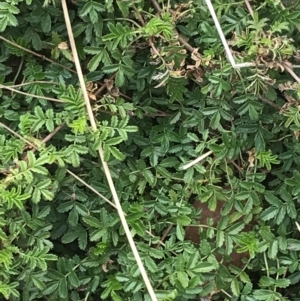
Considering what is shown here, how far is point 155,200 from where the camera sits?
158 centimetres

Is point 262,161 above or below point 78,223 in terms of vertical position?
above

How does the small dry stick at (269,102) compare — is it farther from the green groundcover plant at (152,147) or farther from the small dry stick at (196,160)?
the small dry stick at (196,160)

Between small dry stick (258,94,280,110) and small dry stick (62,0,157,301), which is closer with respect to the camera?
small dry stick (62,0,157,301)

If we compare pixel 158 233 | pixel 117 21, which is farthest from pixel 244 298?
pixel 117 21

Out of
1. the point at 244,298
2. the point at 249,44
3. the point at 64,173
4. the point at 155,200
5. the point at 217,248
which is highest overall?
the point at 249,44

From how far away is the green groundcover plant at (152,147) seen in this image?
147 centimetres

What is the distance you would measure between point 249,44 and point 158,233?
571 millimetres

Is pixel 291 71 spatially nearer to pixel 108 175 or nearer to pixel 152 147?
pixel 152 147

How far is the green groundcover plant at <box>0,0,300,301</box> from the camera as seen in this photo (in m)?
1.47

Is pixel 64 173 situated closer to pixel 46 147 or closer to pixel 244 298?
pixel 46 147

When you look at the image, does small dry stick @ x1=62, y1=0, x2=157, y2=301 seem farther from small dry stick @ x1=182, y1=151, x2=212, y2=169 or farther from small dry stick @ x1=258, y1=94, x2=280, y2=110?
small dry stick @ x1=258, y1=94, x2=280, y2=110

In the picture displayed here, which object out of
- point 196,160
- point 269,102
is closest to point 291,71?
point 269,102

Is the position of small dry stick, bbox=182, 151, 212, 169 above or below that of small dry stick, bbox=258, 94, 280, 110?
below

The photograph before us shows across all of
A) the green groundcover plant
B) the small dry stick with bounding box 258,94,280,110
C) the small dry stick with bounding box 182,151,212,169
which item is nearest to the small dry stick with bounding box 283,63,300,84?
the green groundcover plant
